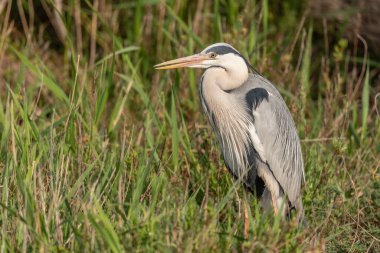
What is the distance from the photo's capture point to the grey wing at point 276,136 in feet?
13.7

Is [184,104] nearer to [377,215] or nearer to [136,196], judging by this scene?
[377,215]

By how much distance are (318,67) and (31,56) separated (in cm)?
209

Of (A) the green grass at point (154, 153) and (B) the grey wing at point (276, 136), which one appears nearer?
(A) the green grass at point (154, 153)

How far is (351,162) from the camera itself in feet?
14.9

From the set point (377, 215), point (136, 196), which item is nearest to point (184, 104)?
point (377, 215)

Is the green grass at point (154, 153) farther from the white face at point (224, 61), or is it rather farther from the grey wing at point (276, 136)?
the white face at point (224, 61)

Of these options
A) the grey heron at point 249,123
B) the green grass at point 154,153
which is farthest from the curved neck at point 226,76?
the green grass at point 154,153

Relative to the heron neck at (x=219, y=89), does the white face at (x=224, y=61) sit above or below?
above

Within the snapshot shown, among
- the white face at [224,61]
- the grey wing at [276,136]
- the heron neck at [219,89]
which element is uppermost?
the white face at [224,61]

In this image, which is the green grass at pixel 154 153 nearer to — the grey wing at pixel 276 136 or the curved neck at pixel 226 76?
the grey wing at pixel 276 136

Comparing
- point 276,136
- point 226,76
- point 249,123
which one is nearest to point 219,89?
point 226,76

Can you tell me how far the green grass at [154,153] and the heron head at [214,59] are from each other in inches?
9.7

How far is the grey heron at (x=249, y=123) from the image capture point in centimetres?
413

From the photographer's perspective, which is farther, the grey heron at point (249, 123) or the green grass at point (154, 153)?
the grey heron at point (249, 123)
